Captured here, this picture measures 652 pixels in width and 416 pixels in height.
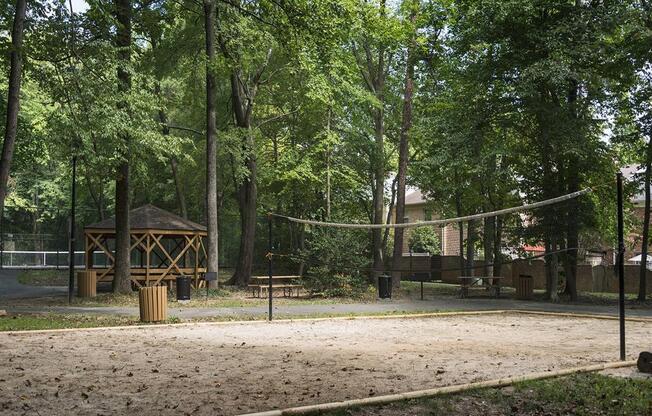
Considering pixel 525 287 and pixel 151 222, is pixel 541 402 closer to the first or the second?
→ pixel 525 287

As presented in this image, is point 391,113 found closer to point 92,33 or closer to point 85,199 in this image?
point 92,33

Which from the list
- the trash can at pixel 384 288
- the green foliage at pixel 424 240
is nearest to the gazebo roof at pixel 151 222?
the trash can at pixel 384 288

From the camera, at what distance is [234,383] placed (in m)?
7.33

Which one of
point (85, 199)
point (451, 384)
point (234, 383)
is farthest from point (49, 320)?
point (85, 199)

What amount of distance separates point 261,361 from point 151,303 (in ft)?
19.2

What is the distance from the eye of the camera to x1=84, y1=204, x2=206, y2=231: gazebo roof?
947 inches

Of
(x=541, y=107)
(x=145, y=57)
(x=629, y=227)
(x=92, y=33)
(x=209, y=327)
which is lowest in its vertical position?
(x=209, y=327)

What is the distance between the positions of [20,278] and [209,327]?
20401 millimetres

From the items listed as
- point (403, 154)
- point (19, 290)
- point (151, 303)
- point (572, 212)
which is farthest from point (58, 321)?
point (572, 212)

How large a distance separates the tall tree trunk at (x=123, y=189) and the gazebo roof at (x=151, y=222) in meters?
2.58

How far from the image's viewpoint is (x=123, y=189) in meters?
20.8

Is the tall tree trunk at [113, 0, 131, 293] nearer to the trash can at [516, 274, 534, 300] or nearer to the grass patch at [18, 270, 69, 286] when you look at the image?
the grass patch at [18, 270, 69, 286]

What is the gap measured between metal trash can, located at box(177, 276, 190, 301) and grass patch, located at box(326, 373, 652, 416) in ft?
47.1

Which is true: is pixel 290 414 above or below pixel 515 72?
below
